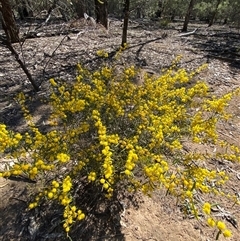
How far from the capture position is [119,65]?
5.80 m

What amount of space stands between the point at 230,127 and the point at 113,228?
2.80 meters

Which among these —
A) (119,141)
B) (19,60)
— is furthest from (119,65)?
(119,141)

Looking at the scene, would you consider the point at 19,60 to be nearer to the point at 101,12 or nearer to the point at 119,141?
the point at 119,141

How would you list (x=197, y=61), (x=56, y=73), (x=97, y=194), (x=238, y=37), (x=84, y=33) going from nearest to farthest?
1. (x=97, y=194)
2. (x=56, y=73)
3. (x=197, y=61)
4. (x=84, y=33)
5. (x=238, y=37)

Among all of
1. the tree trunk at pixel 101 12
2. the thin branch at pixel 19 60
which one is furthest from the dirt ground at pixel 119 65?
the tree trunk at pixel 101 12

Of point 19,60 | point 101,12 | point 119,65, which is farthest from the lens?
point 101,12

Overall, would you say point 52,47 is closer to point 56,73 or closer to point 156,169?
point 56,73

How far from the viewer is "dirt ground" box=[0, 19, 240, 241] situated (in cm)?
255

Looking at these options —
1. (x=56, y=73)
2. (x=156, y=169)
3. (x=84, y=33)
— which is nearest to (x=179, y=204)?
(x=156, y=169)

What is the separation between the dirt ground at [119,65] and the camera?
2.55m

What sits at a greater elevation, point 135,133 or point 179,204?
point 135,133

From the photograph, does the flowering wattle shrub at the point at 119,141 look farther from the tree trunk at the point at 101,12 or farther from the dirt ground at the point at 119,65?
the tree trunk at the point at 101,12

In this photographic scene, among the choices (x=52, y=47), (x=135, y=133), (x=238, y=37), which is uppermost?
(x=135, y=133)

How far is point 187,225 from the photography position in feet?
8.72
